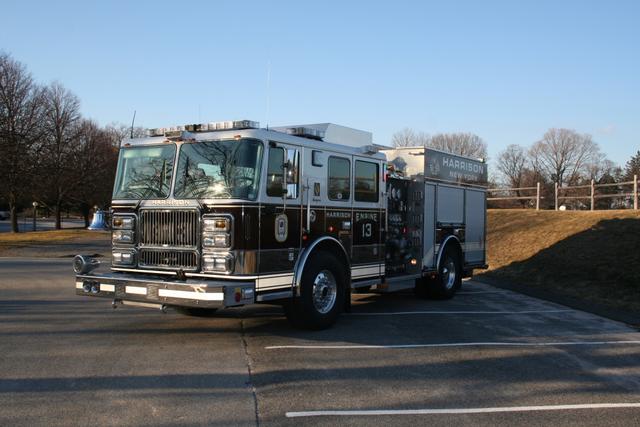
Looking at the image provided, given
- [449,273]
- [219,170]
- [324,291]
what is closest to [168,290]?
[219,170]

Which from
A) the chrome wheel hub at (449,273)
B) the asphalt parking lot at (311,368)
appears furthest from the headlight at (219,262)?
the chrome wheel hub at (449,273)

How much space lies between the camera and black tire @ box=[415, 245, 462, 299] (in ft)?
40.1

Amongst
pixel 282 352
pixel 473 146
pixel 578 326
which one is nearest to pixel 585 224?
pixel 578 326

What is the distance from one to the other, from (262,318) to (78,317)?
2953 mm

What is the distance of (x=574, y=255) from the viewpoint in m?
17.0

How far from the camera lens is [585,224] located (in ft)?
65.6

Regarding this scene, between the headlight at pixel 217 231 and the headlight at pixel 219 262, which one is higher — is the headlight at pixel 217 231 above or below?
above

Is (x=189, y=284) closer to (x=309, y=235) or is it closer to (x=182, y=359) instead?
(x=182, y=359)

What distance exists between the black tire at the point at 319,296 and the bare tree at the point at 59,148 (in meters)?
31.4

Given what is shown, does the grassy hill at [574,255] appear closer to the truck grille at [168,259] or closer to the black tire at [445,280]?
the black tire at [445,280]

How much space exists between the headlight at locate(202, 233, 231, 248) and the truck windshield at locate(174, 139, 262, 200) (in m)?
0.50

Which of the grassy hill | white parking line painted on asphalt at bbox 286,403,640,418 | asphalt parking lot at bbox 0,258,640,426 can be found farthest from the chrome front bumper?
the grassy hill

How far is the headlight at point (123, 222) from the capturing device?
27.3 feet

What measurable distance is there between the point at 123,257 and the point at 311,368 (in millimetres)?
3434
